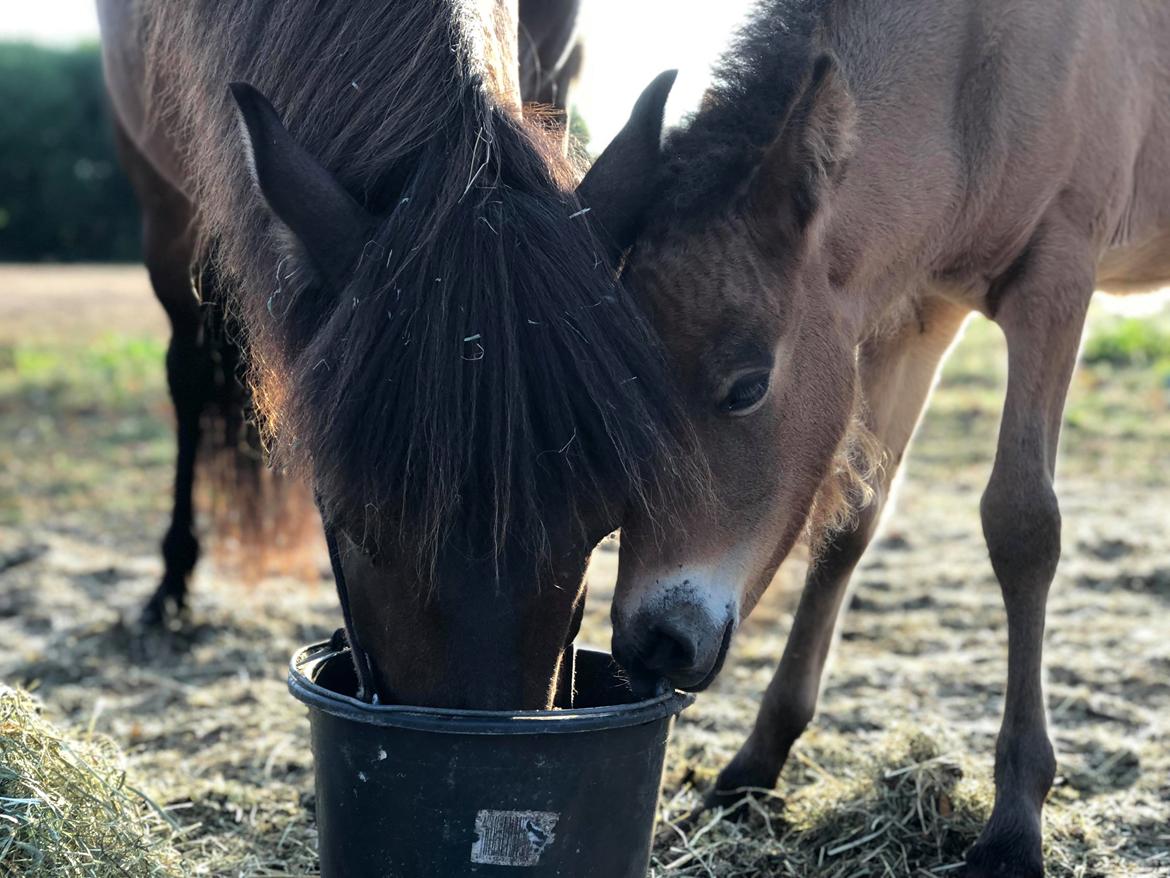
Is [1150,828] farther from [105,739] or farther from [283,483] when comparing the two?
[283,483]

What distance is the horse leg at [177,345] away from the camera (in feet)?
16.0

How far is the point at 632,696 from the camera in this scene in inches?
108

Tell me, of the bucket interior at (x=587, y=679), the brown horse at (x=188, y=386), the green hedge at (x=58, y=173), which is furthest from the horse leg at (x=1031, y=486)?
the green hedge at (x=58, y=173)

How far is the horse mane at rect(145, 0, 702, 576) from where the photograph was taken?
6.92ft

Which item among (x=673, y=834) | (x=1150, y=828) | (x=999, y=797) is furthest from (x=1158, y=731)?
(x=673, y=834)

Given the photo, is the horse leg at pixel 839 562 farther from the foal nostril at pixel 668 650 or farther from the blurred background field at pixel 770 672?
the foal nostril at pixel 668 650

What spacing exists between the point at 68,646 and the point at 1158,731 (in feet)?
12.3

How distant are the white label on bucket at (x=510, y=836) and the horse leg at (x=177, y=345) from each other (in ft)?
9.78

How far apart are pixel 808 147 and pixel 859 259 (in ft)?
1.29

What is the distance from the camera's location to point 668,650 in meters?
2.51

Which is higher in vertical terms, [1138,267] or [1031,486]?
[1138,267]

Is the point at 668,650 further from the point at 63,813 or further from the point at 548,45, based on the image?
the point at 548,45

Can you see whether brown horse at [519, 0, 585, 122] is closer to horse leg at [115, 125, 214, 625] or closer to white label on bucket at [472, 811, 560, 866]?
horse leg at [115, 125, 214, 625]

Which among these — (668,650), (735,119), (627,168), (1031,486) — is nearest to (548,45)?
(735,119)
